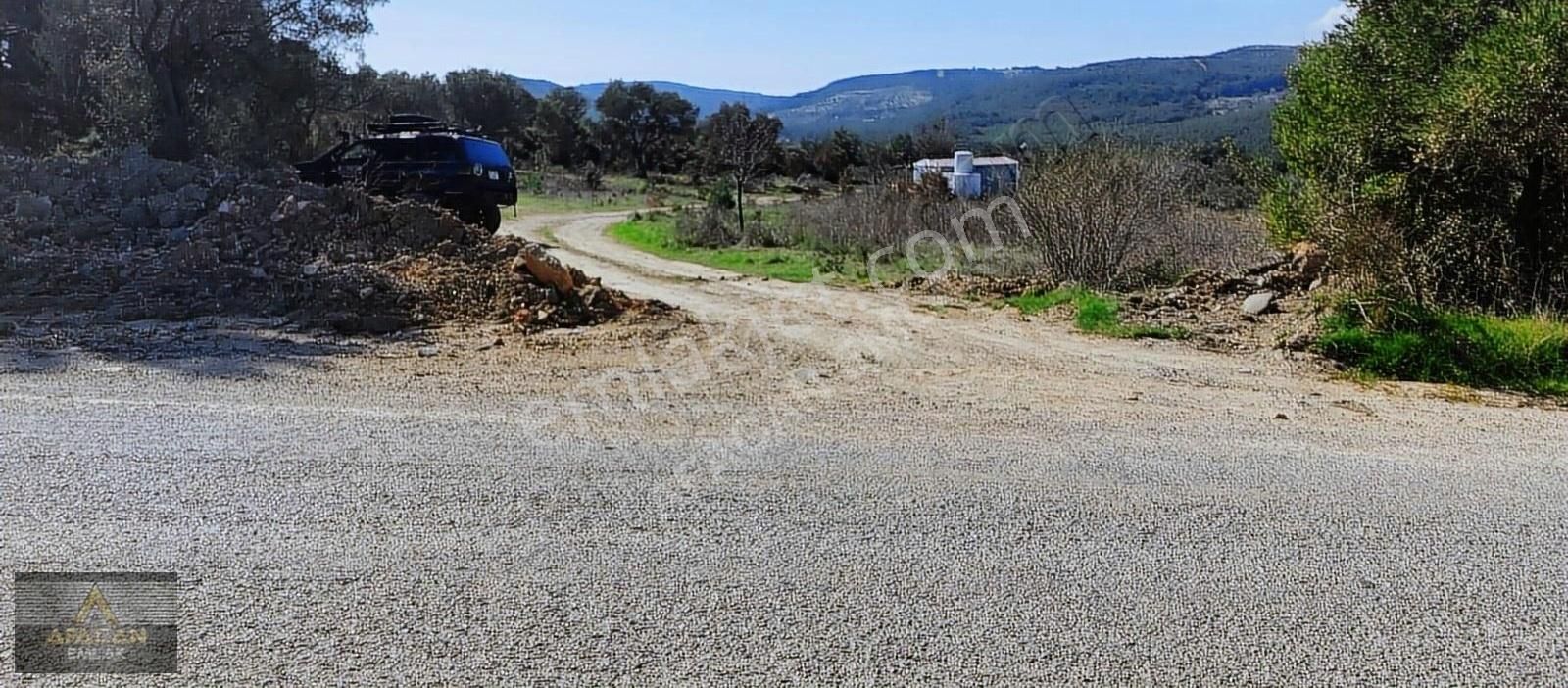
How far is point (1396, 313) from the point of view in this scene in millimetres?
8773

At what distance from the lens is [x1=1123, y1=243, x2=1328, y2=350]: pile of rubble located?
9344 millimetres

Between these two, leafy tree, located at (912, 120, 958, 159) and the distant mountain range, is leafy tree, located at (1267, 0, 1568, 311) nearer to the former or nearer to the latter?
the distant mountain range

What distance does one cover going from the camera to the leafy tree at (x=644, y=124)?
2185 inches

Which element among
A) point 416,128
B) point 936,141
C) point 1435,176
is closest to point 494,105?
point 936,141

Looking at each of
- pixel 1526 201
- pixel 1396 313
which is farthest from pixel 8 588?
pixel 1526 201

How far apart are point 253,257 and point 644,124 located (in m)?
46.6

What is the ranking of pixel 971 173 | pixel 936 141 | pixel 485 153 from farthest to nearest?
pixel 936 141, pixel 971 173, pixel 485 153

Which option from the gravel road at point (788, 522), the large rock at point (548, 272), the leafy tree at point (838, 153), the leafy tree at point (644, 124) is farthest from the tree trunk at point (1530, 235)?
the leafy tree at point (644, 124)

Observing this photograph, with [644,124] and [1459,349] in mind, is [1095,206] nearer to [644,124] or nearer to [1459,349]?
[1459,349]

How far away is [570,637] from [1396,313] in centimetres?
793

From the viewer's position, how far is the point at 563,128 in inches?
2157

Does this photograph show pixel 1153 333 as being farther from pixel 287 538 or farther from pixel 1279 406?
pixel 287 538

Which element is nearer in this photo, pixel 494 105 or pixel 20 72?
pixel 20 72

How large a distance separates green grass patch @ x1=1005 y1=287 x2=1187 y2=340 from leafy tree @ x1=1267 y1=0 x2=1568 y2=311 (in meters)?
1.83
